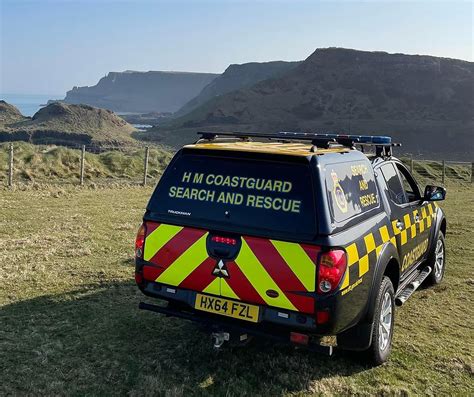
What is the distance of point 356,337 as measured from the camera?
3902 millimetres

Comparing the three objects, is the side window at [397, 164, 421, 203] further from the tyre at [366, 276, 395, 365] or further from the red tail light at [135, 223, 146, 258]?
the red tail light at [135, 223, 146, 258]

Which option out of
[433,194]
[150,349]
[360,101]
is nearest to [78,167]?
[150,349]

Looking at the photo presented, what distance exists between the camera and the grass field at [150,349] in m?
3.85

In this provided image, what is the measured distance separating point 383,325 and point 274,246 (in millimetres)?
1565

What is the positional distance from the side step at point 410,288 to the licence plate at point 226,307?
1800mm

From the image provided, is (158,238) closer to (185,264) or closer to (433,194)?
(185,264)

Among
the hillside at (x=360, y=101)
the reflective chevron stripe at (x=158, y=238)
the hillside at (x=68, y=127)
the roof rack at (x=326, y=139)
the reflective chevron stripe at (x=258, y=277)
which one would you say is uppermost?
the hillside at (x=360, y=101)

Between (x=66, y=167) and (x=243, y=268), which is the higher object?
(x=243, y=268)

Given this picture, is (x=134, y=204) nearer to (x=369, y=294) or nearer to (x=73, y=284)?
(x=73, y=284)

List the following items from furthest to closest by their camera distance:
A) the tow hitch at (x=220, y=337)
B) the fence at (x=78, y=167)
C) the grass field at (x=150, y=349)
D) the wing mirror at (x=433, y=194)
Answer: the fence at (x=78, y=167) → the wing mirror at (x=433, y=194) → the grass field at (x=150, y=349) → the tow hitch at (x=220, y=337)

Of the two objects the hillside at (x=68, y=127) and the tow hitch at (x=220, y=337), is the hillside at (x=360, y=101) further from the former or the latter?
Result: the tow hitch at (x=220, y=337)

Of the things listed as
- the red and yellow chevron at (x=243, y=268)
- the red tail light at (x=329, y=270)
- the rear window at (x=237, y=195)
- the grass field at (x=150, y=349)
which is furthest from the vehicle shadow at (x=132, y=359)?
the rear window at (x=237, y=195)

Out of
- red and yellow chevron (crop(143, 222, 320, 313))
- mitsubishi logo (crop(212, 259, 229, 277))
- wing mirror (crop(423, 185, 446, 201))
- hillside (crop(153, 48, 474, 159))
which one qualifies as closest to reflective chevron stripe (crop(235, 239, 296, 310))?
red and yellow chevron (crop(143, 222, 320, 313))

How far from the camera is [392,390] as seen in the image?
3.89 metres
